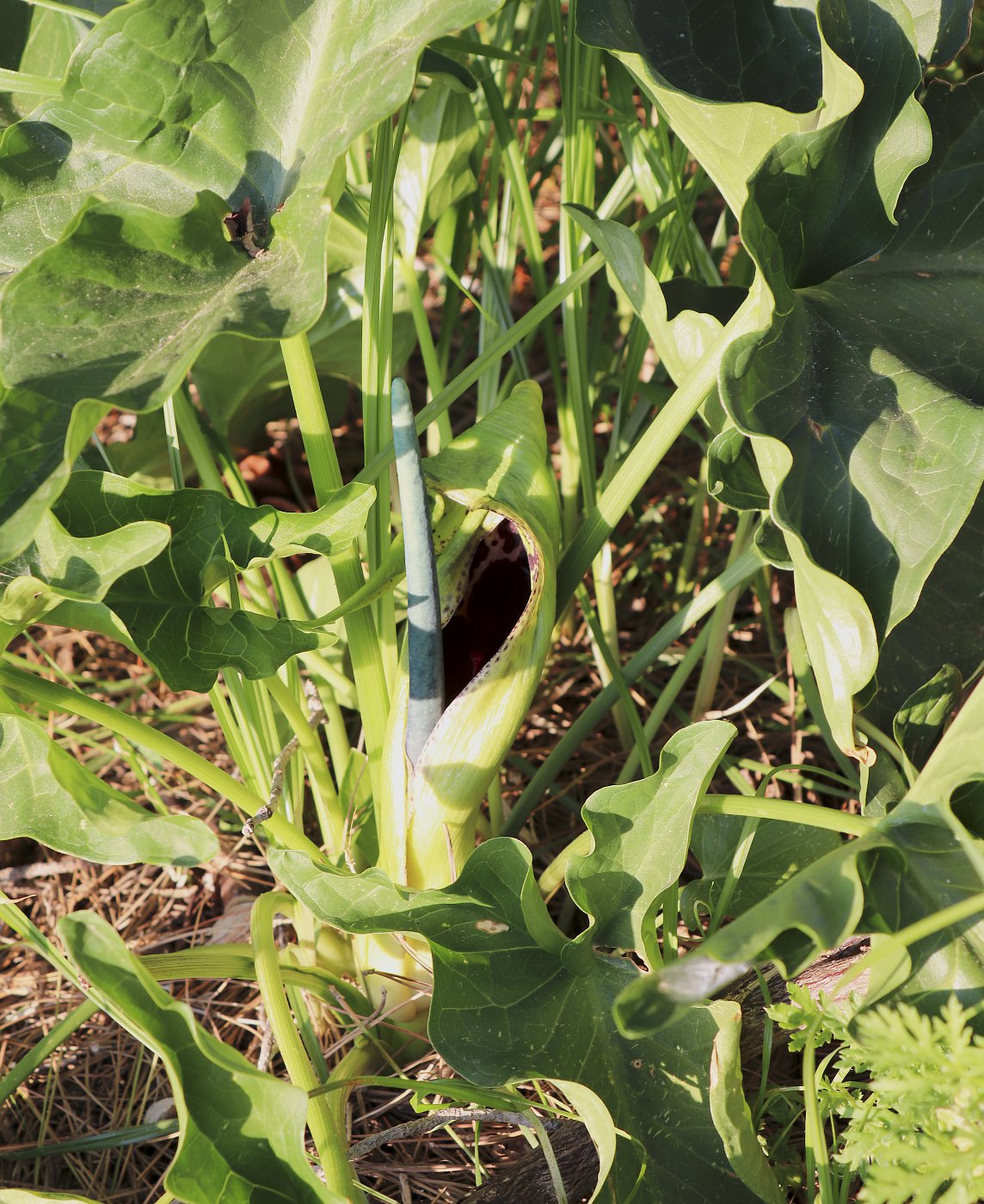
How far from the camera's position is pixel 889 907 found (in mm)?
603

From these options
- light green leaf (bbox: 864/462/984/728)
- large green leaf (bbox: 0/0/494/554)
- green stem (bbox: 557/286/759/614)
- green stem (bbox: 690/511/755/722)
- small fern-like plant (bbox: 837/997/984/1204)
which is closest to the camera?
Answer: small fern-like plant (bbox: 837/997/984/1204)

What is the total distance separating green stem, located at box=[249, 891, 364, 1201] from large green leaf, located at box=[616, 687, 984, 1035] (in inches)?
8.6

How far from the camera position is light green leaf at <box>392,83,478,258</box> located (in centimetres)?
84

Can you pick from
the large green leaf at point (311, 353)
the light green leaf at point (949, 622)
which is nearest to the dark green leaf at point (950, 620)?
the light green leaf at point (949, 622)

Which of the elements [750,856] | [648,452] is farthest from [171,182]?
[750,856]

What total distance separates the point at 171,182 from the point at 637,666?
0.46m

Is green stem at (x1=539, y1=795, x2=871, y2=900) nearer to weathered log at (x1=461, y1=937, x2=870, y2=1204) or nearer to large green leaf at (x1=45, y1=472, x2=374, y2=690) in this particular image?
weathered log at (x1=461, y1=937, x2=870, y2=1204)

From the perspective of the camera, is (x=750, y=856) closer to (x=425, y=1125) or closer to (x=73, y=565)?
(x=425, y=1125)

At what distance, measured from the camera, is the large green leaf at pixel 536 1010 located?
575 mm

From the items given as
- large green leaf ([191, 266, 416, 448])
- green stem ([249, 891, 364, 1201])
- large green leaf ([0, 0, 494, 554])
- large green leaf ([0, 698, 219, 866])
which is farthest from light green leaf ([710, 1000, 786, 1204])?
large green leaf ([191, 266, 416, 448])

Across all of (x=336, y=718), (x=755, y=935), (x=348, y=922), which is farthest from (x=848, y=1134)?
(x=336, y=718)

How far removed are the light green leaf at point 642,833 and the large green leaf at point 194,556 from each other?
205 millimetres

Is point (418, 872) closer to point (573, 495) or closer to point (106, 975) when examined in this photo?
point (106, 975)

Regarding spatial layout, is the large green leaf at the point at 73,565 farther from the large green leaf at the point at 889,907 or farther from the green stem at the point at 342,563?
the large green leaf at the point at 889,907
